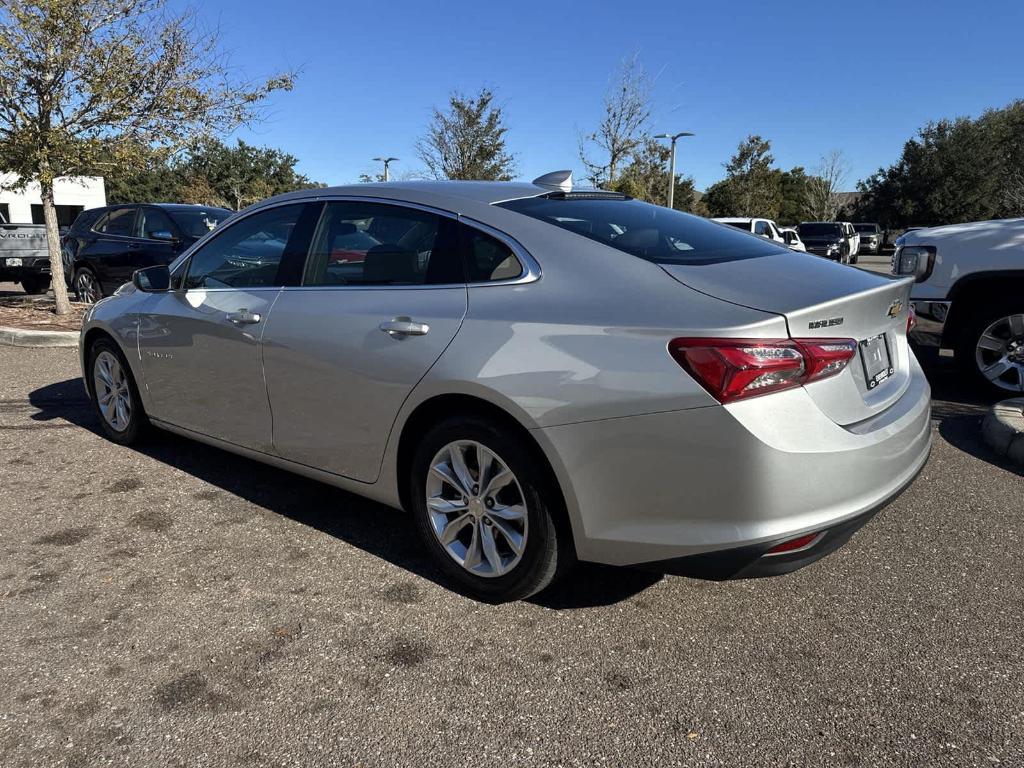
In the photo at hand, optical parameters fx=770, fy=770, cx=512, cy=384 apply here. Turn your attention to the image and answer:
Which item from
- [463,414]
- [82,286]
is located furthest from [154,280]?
[82,286]

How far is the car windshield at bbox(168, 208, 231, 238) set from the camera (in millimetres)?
10586

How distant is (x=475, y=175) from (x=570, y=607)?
1091 inches

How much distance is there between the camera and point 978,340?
19.9 ft

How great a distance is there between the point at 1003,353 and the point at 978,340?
0.66 ft

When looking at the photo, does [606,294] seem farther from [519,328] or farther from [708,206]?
[708,206]

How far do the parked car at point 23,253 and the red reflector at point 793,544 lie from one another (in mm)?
14371

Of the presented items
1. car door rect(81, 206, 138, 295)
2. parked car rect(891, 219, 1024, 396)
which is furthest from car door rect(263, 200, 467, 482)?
Result: car door rect(81, 206, 138, 295)

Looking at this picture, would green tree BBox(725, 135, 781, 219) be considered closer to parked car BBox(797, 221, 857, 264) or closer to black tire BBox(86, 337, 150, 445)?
parked car BBox(797, 221, 857, 264)

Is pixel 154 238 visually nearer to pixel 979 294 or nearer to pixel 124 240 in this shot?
pixel 124 240

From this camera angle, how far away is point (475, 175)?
2925cm

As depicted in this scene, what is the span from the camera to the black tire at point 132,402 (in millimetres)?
4758

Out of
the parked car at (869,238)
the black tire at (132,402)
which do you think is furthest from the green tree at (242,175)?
the black tire at (132,402)

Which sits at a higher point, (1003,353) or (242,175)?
(242,175)

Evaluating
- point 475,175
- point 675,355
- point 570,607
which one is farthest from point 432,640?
point 475,175
